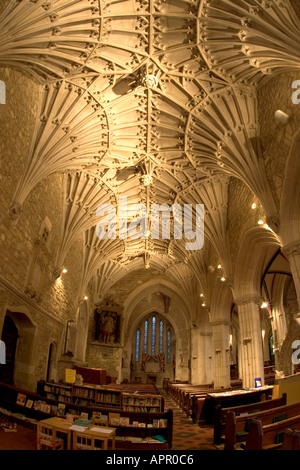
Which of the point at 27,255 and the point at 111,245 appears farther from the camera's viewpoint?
the point at 111,245

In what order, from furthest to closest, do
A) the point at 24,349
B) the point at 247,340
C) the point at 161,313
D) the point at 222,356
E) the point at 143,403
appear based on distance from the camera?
1. the point at 161,313
2. the point at 222,356
3. the point at 247,340
4. the point at 24,349
5. the point at 143,403

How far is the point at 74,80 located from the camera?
8633 mm

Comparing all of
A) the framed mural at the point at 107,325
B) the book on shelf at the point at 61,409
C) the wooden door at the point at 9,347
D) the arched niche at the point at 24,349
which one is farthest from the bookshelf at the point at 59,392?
the framed mural at the point at 107,325

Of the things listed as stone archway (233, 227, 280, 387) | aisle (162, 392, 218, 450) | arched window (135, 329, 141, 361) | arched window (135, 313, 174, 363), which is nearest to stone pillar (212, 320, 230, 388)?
stone archway (233, 227, 280, 387)

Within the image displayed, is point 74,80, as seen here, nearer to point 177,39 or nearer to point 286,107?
point 177,39

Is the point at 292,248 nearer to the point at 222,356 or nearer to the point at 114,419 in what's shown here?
the point at 114,419

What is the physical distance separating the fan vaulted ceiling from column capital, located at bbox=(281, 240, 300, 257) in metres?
1.04

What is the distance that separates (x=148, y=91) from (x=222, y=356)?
10957mm

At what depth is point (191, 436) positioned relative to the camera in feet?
21.8

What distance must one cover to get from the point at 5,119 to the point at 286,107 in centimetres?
631

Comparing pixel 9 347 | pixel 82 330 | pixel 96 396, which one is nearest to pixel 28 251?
pixel 9 347

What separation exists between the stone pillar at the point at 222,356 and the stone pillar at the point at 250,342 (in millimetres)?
3327
